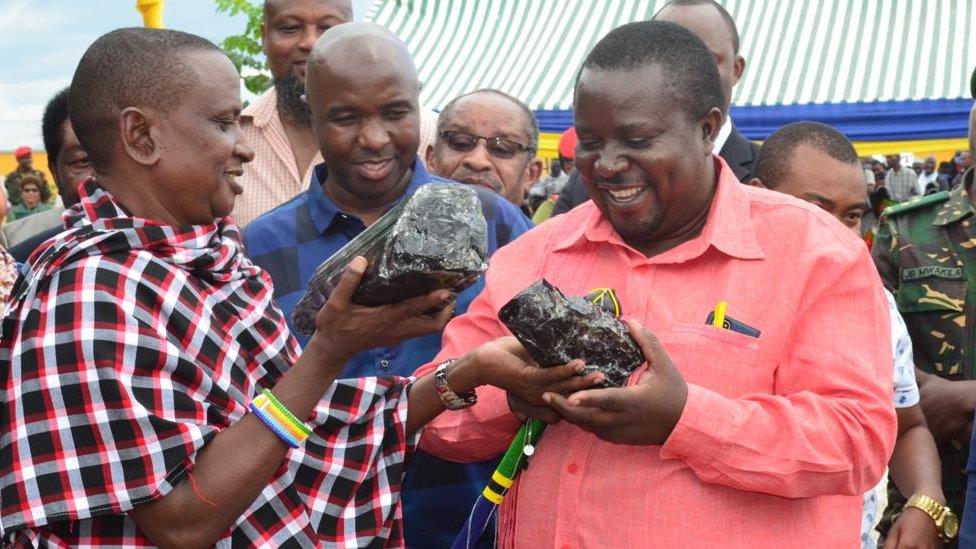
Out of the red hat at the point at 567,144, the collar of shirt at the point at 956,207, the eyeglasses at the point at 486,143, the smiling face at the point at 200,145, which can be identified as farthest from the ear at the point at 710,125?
the red hat at the point at 567,144

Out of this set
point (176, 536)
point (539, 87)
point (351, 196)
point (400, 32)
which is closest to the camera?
point (176, 536)

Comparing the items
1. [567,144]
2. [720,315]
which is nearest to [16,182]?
[567,144]

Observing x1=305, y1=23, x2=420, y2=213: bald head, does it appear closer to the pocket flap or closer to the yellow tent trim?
the pocket flap

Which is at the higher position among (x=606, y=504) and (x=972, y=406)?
(x=606, y=504)

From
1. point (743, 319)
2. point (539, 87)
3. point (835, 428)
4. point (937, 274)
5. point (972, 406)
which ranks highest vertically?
point (743, 319)

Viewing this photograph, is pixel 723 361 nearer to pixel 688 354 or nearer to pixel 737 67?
pixel 688 354

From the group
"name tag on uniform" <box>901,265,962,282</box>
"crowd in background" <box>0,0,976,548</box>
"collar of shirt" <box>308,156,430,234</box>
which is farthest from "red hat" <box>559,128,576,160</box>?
"crowd in background" <box>0,0,976,548</box>

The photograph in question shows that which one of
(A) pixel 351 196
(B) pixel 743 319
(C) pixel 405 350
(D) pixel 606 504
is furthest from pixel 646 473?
(A) pixel 351 196

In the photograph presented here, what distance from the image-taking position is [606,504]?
222cm

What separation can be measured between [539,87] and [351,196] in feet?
35.0

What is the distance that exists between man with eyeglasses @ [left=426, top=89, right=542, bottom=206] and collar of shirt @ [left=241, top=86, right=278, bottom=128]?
0.68 meters

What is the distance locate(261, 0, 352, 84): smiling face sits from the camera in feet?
14.5

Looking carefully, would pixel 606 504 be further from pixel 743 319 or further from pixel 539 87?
pixel 539 87

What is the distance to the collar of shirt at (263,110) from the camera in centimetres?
422
